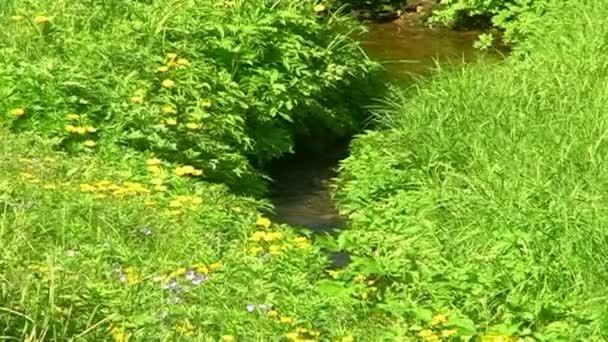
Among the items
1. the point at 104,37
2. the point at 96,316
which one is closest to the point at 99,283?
the point at 96,316

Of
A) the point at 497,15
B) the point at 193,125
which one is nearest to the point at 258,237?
the point at 193,125

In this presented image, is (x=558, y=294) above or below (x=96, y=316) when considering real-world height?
below

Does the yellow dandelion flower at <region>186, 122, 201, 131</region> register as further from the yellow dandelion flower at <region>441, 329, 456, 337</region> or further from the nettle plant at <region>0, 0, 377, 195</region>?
the yellow dandelion flower at <region>441, 329, 456, 337</region>

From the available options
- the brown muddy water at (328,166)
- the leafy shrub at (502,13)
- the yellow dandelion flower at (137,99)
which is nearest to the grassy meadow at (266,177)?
the yellow dandelion flower at (137,99)

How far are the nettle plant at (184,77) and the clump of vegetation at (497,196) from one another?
2.08ft

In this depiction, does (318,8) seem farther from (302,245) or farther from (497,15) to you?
(497,15)

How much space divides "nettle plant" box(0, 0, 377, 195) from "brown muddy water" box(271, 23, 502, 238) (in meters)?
0.26

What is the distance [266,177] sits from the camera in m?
8.83

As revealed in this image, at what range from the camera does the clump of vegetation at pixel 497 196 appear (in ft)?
19.7

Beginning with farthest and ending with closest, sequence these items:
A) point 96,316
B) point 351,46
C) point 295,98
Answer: point 351,46 < point 295,98 < point 96,316

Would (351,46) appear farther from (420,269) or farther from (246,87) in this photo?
(420,269)

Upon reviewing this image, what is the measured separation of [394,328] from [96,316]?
4.99ft

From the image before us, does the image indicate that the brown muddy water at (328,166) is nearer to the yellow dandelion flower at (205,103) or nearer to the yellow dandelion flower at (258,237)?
the yellow dandelion flower at (205,103)

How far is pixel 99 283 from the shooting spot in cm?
556
